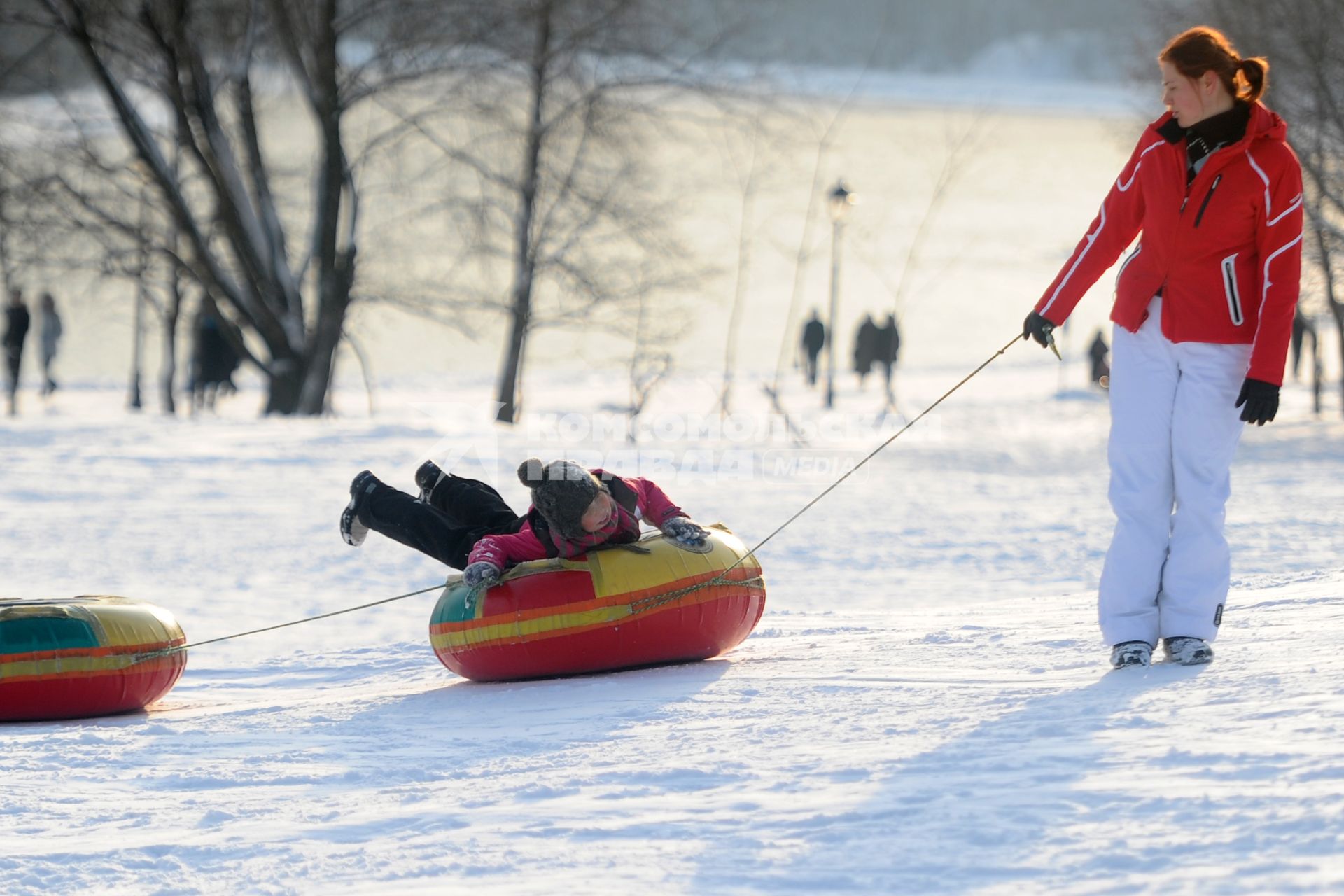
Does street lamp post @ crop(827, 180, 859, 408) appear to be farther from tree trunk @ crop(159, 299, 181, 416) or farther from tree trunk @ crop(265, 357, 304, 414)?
tree trunk @ crop(159, 299, 181, 416)

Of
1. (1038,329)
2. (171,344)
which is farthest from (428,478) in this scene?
(171,344)

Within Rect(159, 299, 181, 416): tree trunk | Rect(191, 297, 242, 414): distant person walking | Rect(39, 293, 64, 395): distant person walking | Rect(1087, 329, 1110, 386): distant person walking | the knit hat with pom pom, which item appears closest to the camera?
the knit hat with pom pom

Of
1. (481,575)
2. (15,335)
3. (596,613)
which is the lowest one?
(596,613)

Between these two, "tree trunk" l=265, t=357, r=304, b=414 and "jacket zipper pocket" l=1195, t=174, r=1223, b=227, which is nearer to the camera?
"jacket zipper pocket" l=1195, t=174, r=1223, b=227

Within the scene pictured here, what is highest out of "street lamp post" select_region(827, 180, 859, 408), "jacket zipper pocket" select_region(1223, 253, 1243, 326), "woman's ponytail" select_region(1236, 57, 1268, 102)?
"street lamp post" select_region(827, 180, 859, 408)

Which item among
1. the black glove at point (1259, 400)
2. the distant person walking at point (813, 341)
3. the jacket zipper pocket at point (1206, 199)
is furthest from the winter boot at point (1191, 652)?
the distant person walking at point (813, 341)

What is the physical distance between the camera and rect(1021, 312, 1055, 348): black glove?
4.54m

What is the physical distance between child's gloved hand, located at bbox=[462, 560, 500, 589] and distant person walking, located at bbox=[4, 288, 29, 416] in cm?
1763

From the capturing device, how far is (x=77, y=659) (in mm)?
5273

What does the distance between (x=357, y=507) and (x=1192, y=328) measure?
3.29m

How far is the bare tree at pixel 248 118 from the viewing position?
18.4 metres

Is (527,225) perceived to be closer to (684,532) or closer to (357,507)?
(357,507)

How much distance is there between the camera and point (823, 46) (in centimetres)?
2919

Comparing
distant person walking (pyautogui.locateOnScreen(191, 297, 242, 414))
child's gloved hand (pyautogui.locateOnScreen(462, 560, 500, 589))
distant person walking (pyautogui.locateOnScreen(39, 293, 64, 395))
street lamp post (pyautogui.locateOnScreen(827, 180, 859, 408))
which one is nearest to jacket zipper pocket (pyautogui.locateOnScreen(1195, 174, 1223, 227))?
child's gloved hand (pyautogui.locateOnScreen(462, 560, 500, 589))
